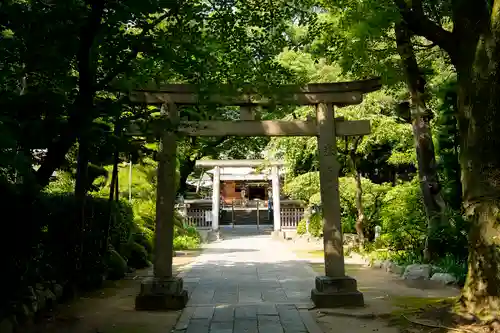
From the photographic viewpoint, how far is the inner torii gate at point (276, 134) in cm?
690

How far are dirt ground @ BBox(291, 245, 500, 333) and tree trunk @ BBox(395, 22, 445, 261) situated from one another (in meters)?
1.31

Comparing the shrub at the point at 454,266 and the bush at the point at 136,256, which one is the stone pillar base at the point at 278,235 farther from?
the shrub at the point at 454,266

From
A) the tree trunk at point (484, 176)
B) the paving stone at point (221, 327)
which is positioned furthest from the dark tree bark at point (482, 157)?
the paving stone at point (221, 327)

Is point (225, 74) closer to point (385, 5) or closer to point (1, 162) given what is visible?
point (385, 5)

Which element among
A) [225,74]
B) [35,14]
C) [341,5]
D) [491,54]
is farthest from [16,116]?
[341,5]

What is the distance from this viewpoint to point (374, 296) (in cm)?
774

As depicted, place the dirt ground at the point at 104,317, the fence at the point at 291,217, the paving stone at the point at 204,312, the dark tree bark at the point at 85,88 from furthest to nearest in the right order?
the fence at the point at 291,217 → the paving stone at the point at 204,312 → the dirt ground at the point at 104,317 → the dark tree bark at the point at 85,88

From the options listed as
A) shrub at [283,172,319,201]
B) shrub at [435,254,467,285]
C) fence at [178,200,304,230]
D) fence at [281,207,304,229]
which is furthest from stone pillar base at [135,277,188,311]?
fence at [281,207,304,229]

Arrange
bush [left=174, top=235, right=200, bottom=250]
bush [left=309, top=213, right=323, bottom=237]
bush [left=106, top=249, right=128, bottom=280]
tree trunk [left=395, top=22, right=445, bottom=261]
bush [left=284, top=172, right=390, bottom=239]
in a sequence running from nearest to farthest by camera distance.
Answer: tree trunk [left=395, top=22, right=445, bottom=261] < bush [left=106, top=249, right=128, bottom=280] < bush [left=284, top=172, right=390, bottom=239] < bush [left=174, top=235, right=200, bottom=250] < bush [left=309, top=213, right=323, bottom=237]

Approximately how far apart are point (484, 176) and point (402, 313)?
2.17m

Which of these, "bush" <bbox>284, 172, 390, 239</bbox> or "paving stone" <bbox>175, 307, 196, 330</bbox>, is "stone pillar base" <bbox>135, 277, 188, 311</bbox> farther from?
"bush" <bbox>284, 172, 390, 239</bbox>

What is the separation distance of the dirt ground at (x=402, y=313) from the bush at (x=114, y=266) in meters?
5.04

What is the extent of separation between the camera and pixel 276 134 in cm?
741

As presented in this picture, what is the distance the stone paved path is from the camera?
583 centimetres
